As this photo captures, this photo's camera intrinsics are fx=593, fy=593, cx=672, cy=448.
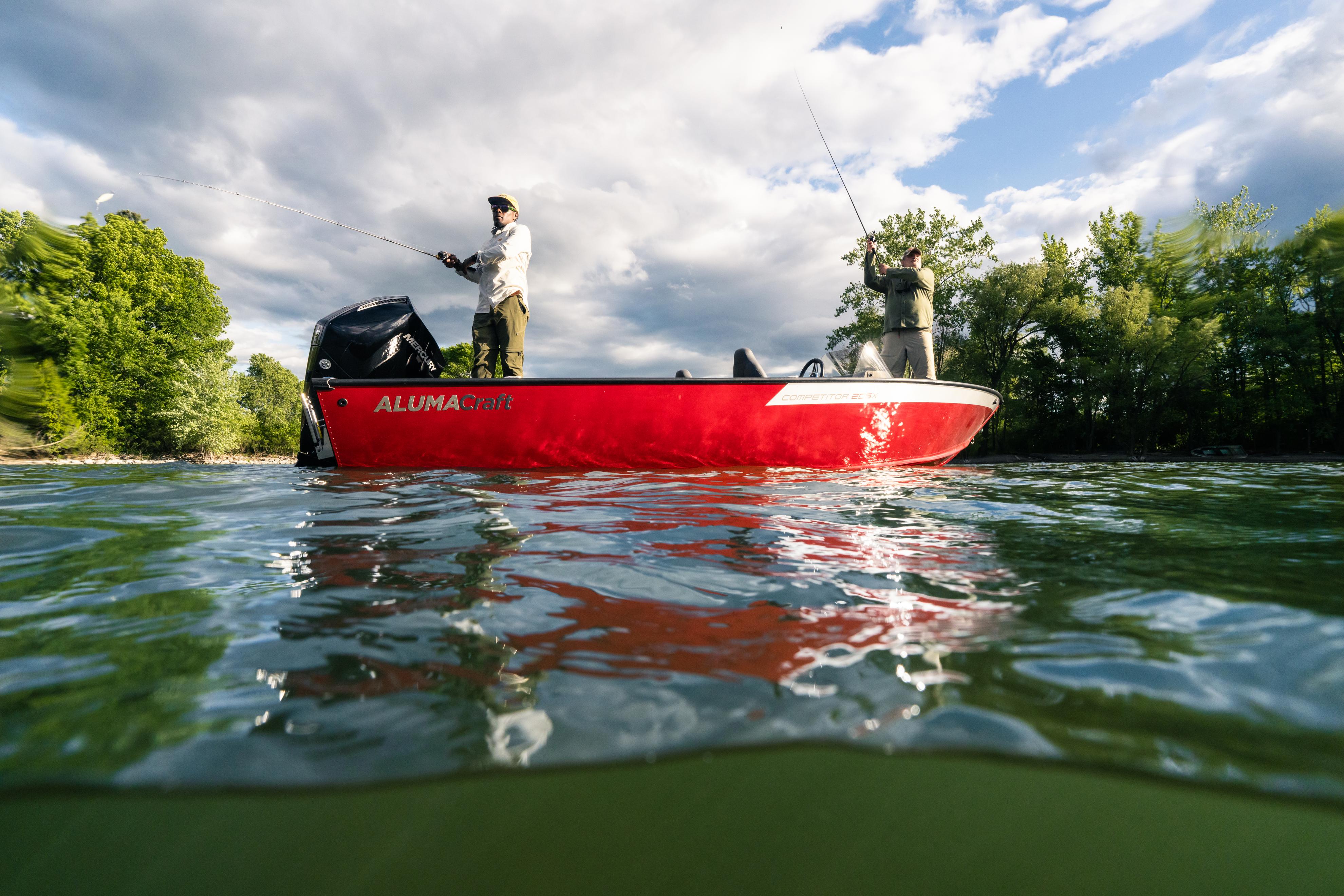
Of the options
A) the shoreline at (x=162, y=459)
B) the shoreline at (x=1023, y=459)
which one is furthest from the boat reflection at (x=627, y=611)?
the shoreline at (x=162, y=459)

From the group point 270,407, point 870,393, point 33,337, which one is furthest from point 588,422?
point 270,407

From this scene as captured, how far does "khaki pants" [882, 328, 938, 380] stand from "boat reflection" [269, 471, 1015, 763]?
5178 mm

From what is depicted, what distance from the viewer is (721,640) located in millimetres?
1142

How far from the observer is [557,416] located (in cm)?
534

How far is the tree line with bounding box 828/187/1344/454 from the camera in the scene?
24.5 meters

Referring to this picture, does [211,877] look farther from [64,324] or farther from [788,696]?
[64,324]

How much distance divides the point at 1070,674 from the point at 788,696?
0.46 m

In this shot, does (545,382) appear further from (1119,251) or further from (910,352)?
(1119,251)

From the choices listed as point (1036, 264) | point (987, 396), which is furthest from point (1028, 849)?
point (1036, 264)

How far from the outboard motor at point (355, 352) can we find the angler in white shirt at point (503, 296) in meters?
0.69

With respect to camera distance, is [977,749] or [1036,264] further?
[1036,264]

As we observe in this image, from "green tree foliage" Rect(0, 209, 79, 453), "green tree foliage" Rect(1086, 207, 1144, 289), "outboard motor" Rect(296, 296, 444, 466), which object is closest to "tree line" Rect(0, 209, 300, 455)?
"green tree foliage" Rect(0, 209, 79, 453)

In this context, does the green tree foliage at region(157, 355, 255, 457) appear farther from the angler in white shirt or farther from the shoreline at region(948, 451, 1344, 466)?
the shoreline at region(948, 451, 1344, 466)

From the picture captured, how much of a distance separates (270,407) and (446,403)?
57348 mm
